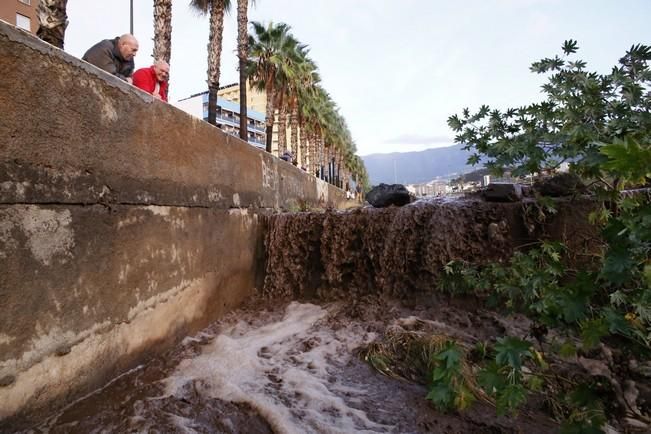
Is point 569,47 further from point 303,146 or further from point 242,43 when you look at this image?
point 303,146

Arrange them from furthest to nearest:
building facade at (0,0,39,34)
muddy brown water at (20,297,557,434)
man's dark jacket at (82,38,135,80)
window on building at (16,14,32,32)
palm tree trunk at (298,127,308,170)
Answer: palm tree trunk at (298,127,308,170), window on building at (16,14,32,32), building facade at (0,0,39,34), man's dark jacket at (82,38,135,80), muddy brown water at (20,297,557,434)

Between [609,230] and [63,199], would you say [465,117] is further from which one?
[63,199]

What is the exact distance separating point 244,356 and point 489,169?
309 cm

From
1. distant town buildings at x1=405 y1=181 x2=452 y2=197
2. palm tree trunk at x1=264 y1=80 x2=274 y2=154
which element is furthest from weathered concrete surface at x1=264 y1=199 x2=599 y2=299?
palm tree trunk at x1=264 y1=80 x2=274 y2=154

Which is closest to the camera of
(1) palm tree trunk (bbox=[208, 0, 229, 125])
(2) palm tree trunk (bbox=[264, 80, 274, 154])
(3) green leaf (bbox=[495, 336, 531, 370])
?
(3) green leaf (bbox=[495, 336, 531, 370])

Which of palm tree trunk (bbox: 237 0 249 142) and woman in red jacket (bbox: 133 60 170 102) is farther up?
palm tree trunk (bbox: 237 0 249 142)

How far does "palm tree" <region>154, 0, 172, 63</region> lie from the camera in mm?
8570

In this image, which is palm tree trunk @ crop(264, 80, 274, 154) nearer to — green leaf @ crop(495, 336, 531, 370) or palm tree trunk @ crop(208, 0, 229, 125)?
palm tree trunk @ crop(208, 0, 229, 125)

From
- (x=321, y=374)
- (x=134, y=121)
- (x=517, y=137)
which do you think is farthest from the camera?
(x=321, y=374)

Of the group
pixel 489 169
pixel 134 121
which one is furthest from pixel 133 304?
pixel 489 169

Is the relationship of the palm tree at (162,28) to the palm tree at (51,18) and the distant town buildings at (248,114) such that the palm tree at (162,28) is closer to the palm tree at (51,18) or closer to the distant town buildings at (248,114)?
the palm tree at (51,18)

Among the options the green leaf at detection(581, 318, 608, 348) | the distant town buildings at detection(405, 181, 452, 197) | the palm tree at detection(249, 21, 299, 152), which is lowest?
the green leaf at detection(581, 318, 608, 348)

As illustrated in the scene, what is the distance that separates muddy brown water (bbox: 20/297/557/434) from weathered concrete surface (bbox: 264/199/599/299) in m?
0.75

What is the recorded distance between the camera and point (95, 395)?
2.90m
